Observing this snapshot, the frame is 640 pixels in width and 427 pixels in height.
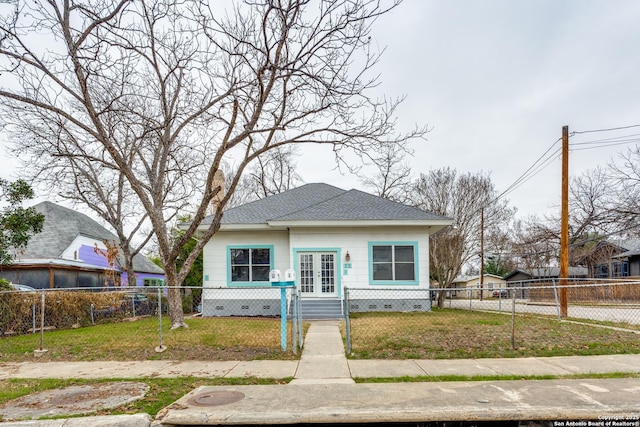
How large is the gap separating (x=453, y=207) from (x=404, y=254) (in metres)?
9.38

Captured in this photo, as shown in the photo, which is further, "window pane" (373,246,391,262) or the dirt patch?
"window pane" (373,246,391,262)

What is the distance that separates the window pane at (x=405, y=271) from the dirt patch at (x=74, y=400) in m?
10.7

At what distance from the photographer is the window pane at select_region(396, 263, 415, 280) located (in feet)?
48.5

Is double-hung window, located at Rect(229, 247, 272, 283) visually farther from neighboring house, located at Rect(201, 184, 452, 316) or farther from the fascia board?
the fascia board

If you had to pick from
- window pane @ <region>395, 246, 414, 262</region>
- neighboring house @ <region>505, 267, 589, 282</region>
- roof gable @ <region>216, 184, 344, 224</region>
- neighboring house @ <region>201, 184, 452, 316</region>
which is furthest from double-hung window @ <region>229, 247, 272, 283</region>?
neighboring house @ <region>505, 267, 589, 282</region>

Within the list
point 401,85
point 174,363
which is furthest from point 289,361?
point 401,85

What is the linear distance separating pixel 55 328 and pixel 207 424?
10.4 metres

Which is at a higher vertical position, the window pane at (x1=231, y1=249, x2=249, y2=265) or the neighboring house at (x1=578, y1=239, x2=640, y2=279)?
the window pane at (x1=231, y1=249, x2=249, y2=265)

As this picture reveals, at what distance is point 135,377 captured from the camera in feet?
20.0

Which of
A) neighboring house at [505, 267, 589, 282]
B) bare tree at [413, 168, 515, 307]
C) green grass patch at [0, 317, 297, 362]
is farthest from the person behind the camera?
neighboring house at [505, 267, 589, 282]

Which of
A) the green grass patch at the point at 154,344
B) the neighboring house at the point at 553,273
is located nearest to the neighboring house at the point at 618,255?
the neighboring house at the point at 553,273

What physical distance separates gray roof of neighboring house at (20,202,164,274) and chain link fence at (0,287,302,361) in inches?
314

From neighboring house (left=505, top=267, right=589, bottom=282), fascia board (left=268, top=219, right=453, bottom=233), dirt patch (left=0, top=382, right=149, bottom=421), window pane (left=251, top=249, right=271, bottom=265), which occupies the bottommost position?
neighboring house (left=505, top=267, right=589, bottom=282)

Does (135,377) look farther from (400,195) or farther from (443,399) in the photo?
(400,195)
